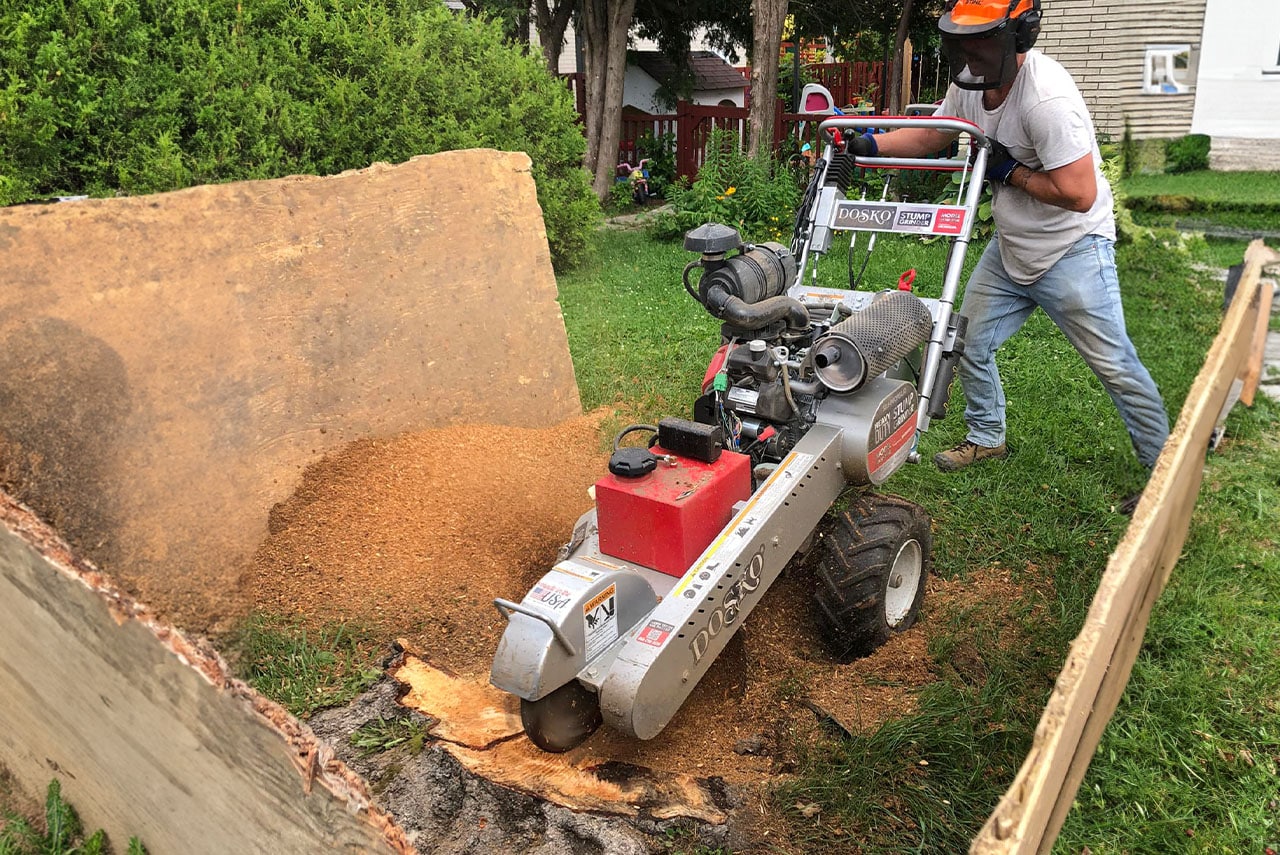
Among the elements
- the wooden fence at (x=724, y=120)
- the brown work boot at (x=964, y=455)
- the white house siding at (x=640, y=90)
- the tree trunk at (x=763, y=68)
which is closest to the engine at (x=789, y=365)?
the brown work boot at (x=964, y=455)

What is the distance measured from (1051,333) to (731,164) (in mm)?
3936

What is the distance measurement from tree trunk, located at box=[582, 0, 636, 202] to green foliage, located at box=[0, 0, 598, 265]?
3944 mm

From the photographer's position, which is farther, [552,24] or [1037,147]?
[552,24]

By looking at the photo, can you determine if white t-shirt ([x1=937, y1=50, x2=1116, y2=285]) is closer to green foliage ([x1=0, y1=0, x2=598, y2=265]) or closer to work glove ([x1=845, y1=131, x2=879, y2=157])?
work glove ([x1=845, y1=131, x2=879, y2=157])

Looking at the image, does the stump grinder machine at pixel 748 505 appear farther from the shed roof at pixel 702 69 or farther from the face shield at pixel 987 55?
the shed roof at pixel 702 69

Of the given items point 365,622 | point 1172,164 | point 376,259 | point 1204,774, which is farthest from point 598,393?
point 1172,164

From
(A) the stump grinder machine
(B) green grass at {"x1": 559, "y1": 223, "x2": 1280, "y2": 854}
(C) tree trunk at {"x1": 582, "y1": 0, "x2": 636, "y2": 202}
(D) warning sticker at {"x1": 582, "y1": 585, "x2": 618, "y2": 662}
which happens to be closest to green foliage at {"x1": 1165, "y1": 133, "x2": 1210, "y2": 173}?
(C) tree trunk at {"x1": 582, "y1": 0, "x2": 636, "y2": 202}

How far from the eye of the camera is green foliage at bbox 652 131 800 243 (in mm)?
8742

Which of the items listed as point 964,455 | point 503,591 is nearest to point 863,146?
point 964,455

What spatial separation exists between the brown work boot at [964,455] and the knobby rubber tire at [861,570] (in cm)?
128

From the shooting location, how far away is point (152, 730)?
1.62 m

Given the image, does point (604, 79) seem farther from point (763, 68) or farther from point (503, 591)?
point (503, 591)

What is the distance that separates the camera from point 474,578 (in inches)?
133

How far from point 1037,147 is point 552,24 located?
10.4m
